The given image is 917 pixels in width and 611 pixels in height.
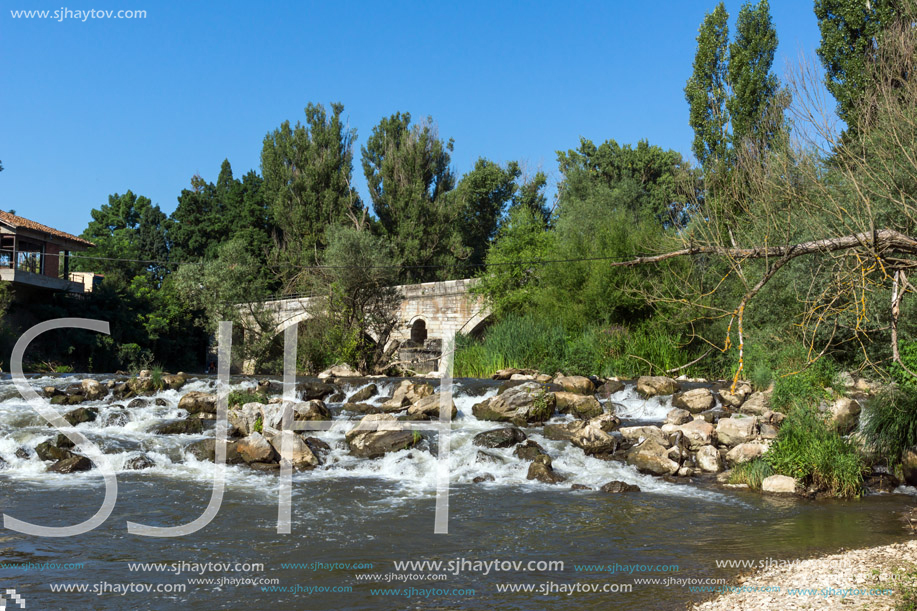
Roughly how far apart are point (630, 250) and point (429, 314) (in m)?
9.48

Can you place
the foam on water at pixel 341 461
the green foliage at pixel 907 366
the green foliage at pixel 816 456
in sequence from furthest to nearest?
1. the foam on water at pixel 341 461
2. the green foliage at pixel 907 366
3. the green foliage at pixel 816 456

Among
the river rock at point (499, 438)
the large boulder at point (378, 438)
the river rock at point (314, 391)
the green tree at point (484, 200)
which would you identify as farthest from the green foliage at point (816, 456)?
the green tree at point (484, 200)

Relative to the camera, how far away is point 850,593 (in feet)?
16.0

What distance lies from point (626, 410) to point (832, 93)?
956 centimetres

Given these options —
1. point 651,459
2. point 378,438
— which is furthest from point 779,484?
point 378,438

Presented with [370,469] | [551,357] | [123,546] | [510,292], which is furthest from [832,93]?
[123,546]

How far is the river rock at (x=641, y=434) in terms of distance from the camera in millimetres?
11297

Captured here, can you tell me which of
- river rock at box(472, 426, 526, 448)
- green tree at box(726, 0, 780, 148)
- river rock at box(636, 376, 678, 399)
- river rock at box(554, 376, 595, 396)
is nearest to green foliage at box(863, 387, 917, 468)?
river rock at box(472, 426, 526, 448)

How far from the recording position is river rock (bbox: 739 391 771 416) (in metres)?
12.7

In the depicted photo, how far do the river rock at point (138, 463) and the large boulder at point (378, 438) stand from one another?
294 cm

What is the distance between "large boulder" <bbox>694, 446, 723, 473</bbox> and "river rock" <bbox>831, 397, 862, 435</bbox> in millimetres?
1663

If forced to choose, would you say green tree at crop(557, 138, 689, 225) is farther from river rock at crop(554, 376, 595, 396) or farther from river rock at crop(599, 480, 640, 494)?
river rock at crop(599, 480, 640, 494)

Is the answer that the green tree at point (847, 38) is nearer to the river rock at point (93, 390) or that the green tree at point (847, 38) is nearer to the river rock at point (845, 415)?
the river rock at point (845, 415)

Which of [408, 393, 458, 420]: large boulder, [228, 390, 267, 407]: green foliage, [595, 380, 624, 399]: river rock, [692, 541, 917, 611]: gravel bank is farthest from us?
[595, 380, 624, 399]: river rock
